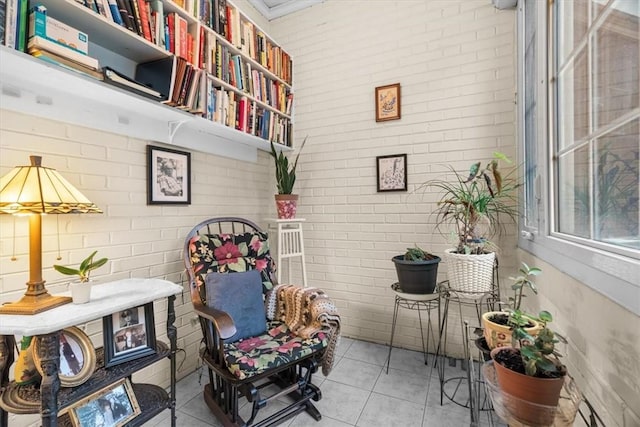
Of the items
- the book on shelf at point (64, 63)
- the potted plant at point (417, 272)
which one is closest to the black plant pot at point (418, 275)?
the potted plant at point (417, 272)

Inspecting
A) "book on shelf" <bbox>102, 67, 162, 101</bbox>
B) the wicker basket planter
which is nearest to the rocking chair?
the wicker basket planter

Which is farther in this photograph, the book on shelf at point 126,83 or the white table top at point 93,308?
the book on shelf at point 126,83

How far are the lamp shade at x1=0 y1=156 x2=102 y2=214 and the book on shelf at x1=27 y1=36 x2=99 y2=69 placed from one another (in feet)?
1.39

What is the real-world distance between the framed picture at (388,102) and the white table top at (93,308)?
2.04 metres

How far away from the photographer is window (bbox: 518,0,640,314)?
808 millimetres

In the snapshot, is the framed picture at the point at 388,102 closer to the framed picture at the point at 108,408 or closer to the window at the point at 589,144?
the window at the point at 589,144

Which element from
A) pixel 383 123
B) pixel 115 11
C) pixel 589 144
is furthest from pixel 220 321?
pixel 383 123

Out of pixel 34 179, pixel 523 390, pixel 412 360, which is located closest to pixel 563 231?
pixel 523 390

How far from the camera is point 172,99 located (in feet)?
5.51

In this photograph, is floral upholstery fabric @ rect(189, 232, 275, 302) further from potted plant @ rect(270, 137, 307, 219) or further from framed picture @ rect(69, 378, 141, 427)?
framed picture @ rect(69, 378, 141, 427)

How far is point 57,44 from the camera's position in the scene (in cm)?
117

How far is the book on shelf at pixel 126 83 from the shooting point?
1.36 metres

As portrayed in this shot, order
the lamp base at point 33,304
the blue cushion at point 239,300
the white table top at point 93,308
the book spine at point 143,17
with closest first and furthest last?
the white table top at point 93,308, the lamp base at point 33,304, the book spine at point 143,17, the blue cushion at point 239,300

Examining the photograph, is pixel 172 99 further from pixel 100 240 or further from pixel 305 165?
pixel 305 165
